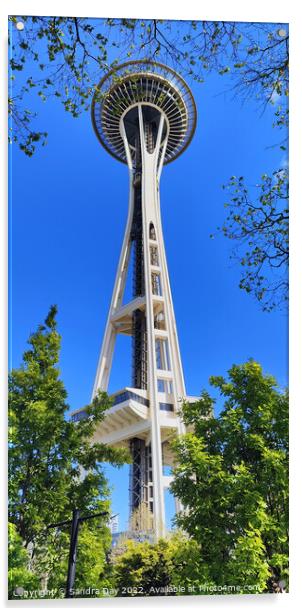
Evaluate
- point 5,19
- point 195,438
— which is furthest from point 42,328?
point 5,19

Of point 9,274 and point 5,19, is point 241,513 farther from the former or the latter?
point 5,19

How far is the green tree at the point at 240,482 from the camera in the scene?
15.5 feet

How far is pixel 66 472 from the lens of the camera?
525 centimetres

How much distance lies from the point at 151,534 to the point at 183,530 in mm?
2260

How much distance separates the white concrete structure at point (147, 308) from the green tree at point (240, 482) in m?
3.45

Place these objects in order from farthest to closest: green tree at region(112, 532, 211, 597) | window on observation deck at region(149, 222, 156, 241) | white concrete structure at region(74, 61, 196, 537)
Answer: window on observation deck at region(149, 222, 156, 241), white concrete structure at region(74, 61, 196, 537), green tree at region(112, 532, 211, 597)

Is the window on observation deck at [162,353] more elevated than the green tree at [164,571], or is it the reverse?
the window on observation deck at [162,353]

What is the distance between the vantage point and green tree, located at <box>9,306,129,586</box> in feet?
15.5

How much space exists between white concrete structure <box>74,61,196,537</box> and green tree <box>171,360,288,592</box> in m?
3.45

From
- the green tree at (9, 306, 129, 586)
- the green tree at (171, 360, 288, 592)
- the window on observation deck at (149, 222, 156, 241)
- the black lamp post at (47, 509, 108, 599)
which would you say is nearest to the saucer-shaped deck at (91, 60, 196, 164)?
the window on observation deck at (149, 222, 156, 241)

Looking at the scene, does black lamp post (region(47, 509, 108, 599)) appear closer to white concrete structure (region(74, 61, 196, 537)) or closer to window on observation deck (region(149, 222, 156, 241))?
white concrete structure (region(74, 61, 196, 537))

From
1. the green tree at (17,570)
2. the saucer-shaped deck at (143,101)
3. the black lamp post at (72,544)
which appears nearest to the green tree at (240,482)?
the black lamp post at (72,544)

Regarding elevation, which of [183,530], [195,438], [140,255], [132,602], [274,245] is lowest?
[132,602]

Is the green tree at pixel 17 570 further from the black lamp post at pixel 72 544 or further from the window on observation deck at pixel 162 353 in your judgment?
the window on observation deck at pixel 162 353
